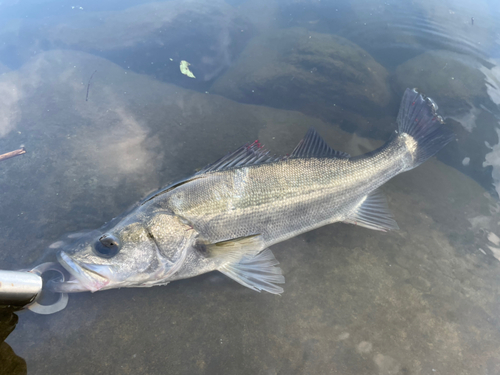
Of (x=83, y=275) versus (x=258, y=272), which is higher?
(x=83, y=275)

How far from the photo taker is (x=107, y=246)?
→ 2.33 meters

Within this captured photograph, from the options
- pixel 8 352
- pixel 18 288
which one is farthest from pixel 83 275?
pixel 8 352

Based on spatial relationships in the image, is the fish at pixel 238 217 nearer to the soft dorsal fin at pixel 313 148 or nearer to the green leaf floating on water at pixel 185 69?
the soft dorsal fin at pixel 313 148

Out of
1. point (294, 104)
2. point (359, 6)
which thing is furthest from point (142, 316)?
point (359, 6)

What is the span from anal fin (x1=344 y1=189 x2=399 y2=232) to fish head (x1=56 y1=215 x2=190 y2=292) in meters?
1.96

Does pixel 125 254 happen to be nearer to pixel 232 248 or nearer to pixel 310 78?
pixel 232 248

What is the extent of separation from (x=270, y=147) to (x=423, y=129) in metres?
1.95

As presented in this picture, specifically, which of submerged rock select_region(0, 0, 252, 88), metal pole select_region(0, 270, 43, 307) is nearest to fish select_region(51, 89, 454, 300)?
metal pole select_region(0, 270, 43, 307)

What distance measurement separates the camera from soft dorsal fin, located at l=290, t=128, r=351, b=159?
312 cm

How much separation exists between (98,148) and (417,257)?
4.01 metres

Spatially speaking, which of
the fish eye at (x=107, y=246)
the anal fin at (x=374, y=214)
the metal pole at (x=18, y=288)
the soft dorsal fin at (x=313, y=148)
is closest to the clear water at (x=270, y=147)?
the anal fin at (x=374, y=214)

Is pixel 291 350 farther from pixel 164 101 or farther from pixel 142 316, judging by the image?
pixel 164 101

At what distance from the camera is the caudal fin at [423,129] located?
3484 millimetres

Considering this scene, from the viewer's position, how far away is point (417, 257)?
10.2 feet
